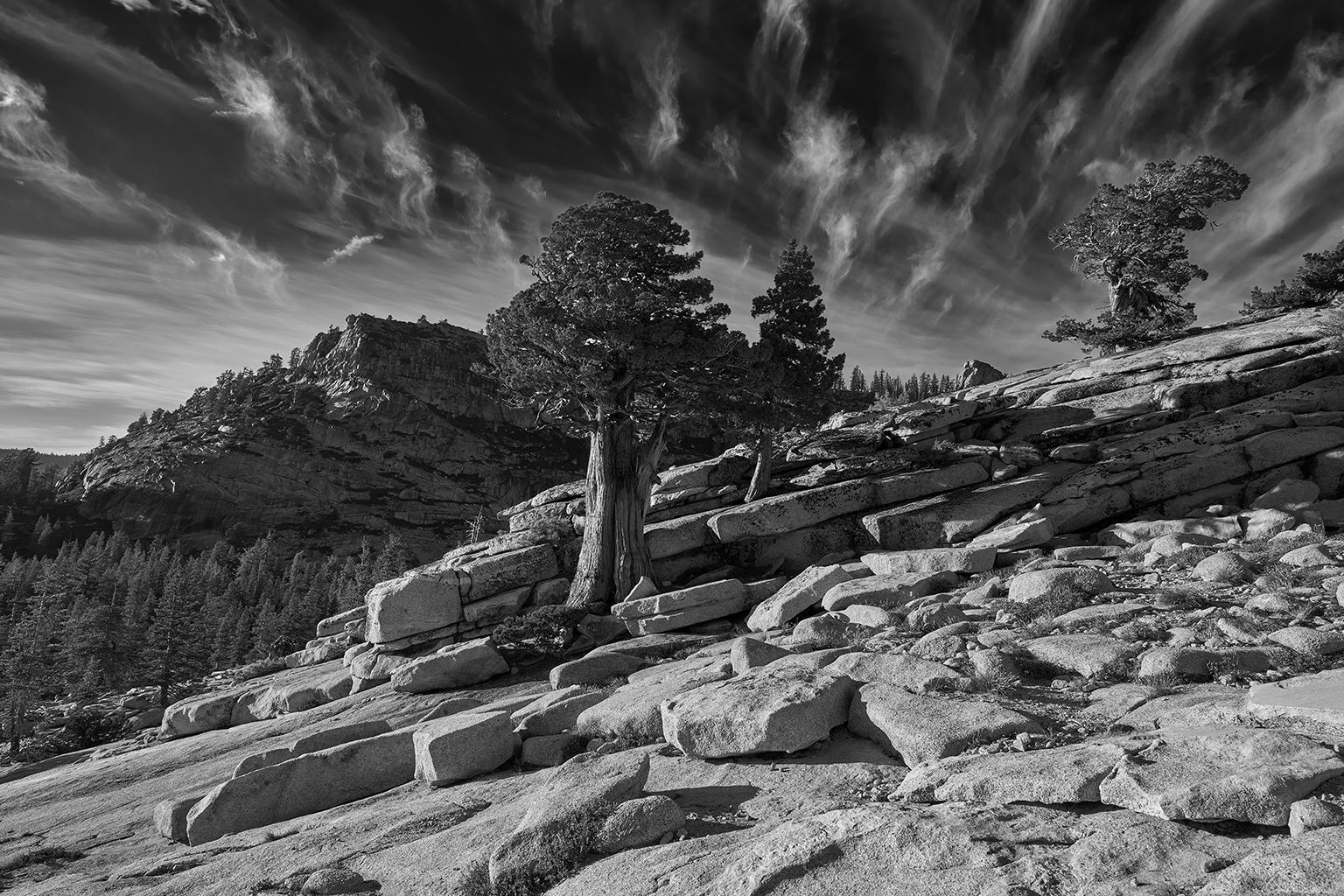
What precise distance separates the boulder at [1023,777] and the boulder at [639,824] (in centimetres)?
215

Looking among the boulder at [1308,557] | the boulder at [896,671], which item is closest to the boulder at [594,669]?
the boulder at [896,671]

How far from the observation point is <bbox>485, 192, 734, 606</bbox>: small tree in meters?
22.3

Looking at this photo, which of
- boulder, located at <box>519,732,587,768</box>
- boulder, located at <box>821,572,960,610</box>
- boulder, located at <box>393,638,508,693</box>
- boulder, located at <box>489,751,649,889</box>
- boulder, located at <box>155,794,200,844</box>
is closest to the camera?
boulder, located at <box>489,751,649,889</box>

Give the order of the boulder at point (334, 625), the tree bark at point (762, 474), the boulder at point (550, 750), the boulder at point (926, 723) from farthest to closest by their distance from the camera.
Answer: the boulder at point (334, 625) → the tree bark at point (762, 474) → the boulder at point (550, 750) → the boulder at point (926, 723)

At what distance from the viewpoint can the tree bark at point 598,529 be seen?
23.5 metres

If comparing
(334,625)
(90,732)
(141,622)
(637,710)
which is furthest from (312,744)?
(141,622)

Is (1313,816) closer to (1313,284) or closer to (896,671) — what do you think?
(896,671)

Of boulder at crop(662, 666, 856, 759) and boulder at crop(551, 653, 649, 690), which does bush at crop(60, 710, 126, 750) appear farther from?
boulder at crop(662, 666, 856, 759)

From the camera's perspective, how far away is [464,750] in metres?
9.05

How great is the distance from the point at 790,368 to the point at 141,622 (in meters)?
81.8

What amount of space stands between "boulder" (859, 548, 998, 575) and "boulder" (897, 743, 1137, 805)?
11917 millimetres

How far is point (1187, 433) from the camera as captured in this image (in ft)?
81.1

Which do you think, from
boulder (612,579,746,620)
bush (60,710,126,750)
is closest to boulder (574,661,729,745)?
boulder (612,579,746,620)

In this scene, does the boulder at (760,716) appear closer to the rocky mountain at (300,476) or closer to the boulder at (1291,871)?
the boulder at (1291,871)
